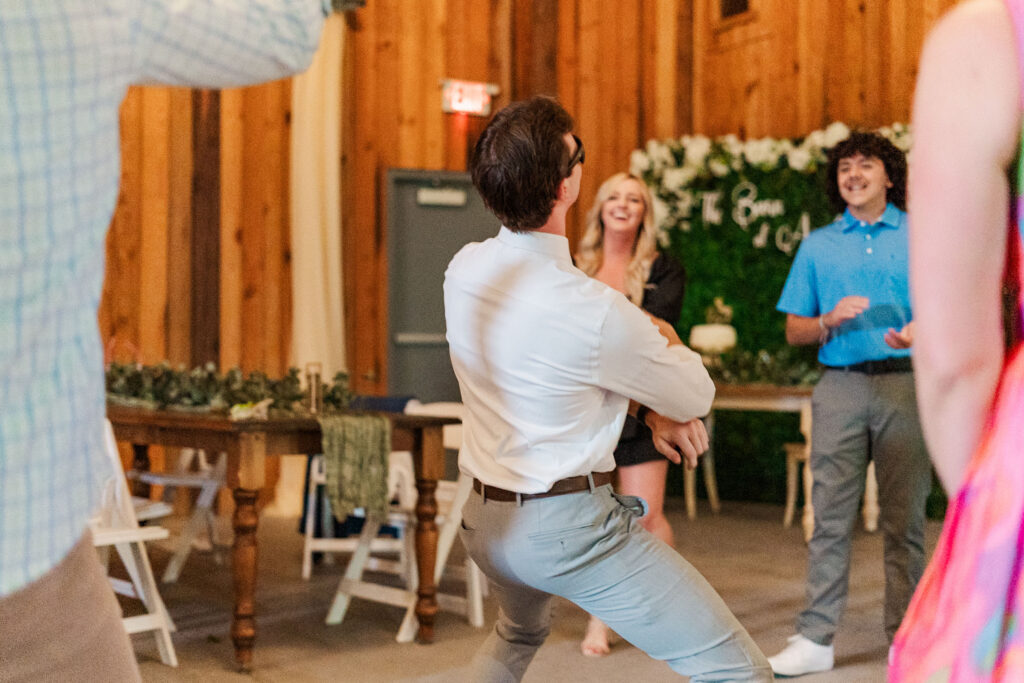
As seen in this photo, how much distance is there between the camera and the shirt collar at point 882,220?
3.81m

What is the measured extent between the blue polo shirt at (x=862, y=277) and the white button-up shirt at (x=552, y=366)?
1.79m

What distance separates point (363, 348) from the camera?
329 inches

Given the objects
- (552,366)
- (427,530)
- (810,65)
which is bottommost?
(427,530)

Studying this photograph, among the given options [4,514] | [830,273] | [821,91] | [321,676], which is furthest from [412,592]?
[821,91]

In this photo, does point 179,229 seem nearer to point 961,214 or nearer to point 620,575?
point 620,575

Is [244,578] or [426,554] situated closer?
[244,578]

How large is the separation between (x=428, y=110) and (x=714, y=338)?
9.59ft

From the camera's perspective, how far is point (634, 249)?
13.7 ft

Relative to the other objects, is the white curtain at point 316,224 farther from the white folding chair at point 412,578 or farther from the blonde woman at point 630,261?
the blonde woman at point 630,261

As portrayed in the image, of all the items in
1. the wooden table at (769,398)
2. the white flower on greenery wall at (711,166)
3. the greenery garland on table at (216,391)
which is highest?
the white flower on greenery wall at (711,166)

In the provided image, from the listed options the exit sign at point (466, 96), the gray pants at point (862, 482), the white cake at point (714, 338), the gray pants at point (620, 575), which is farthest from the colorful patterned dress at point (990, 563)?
the exit sign at point (466, 96)

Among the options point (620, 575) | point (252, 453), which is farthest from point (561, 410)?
point (252, 453)

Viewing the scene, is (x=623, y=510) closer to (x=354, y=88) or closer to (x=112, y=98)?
(x=112, y=98)

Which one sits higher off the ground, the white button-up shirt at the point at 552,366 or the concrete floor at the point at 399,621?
the white button-up shirt at the point at 552,366
